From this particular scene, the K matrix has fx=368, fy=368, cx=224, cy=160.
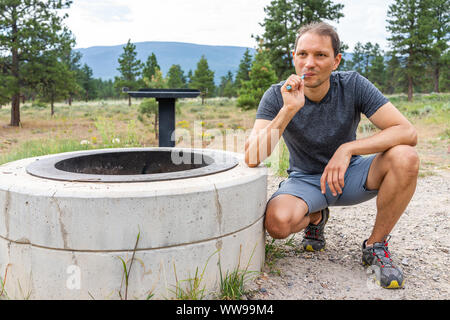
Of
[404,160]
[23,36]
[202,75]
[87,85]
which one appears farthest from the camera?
[87,85]

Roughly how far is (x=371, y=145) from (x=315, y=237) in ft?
3.02

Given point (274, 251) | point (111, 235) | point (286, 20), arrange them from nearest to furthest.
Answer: point (111, 235)
point (274, 251)
point (286, 20)

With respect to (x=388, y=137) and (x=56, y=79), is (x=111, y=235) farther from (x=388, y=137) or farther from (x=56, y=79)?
(x=56, y=79)

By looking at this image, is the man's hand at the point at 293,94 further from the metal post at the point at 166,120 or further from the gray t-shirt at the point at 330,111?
the metal post at the point at 166,120

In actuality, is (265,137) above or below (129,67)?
below

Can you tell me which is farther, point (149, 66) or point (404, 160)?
point (149, 66)

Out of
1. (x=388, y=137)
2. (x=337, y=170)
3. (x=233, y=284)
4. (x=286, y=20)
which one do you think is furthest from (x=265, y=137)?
(x=286, y=20)

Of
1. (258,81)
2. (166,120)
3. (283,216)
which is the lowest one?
(283,216)

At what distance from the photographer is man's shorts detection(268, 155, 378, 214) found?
8.36 feet

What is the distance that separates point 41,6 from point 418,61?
26839 millimetres

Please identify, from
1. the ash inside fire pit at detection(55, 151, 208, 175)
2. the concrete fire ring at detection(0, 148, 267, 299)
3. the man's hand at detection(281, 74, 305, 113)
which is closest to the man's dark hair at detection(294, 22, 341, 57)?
the man's hand at detection(281, 74, 305, 113)

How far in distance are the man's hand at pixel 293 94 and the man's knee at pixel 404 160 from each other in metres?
0.67

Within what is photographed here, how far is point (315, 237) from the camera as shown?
9.54 feet

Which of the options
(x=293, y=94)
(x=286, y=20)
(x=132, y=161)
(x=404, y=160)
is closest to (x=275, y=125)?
(x=293, y=94)
